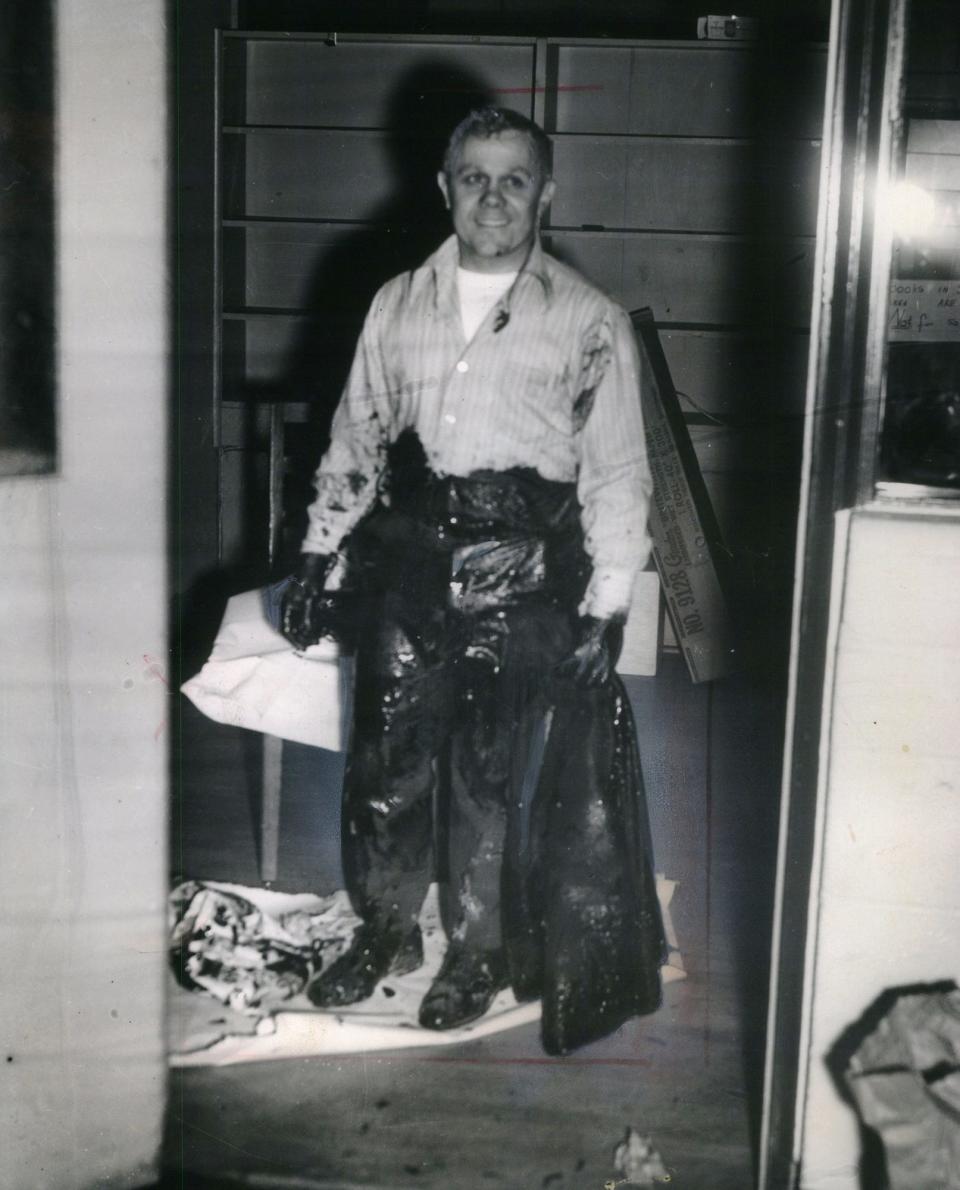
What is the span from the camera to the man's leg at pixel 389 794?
1734 millimetres

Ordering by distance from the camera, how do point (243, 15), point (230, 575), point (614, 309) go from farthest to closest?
point (243, 15), point (230, 575), point (614, 309)

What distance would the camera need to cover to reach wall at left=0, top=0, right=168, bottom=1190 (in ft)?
4.41

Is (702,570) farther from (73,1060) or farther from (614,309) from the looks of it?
(73,1060)

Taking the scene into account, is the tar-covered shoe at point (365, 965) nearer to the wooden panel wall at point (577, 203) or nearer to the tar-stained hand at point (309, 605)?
the tar-stained hand at point (309, 605)

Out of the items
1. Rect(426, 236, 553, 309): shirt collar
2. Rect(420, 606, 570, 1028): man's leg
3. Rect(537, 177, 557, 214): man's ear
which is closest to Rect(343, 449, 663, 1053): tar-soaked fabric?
Rect(420, 606, 570, 1028): man's leg

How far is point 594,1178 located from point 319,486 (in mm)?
1054

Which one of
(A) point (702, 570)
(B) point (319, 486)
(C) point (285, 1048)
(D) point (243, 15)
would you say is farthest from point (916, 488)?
(D) point (243, 15)

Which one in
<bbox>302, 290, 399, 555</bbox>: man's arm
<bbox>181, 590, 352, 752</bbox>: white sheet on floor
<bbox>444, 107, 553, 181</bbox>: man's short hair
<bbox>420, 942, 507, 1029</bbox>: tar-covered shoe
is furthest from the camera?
<bbox>181, 590, 352, 752</bbox>: white sheet on floor

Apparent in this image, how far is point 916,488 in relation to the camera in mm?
1334

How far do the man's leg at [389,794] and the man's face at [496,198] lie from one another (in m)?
0.53

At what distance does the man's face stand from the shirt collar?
1cm

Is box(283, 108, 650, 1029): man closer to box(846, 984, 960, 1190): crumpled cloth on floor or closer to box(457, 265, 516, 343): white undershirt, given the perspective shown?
box(457, 265, 516, 343): white undershirt

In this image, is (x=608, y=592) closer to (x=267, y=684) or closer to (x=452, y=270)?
(x=452, y=270)

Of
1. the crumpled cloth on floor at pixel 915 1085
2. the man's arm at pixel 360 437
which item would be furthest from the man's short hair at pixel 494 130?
the crumpled cloth on floor at pixel 915 1085
